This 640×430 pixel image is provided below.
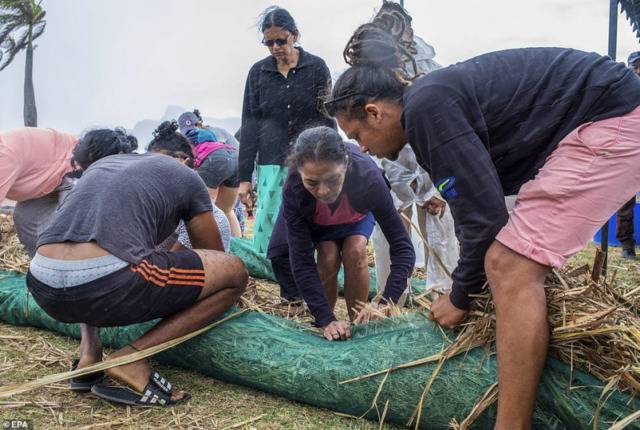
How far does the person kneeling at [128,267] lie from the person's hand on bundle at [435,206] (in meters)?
1.64

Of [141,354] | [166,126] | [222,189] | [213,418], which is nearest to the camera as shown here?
[213,418]

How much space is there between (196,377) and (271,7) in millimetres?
2632

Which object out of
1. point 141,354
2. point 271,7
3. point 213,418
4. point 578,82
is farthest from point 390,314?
point 271,7

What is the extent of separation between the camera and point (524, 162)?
200 centimetres

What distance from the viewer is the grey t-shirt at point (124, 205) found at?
2342 mm

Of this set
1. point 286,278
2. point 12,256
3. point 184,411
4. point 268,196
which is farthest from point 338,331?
point 12,256

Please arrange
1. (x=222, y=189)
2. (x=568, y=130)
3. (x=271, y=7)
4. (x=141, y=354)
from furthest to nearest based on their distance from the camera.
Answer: (x=222, y=189)
(x=271, y=7)
(x=141, y=354)
(x=568, y=130)

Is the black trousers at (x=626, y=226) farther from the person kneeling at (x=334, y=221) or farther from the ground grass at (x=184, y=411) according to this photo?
the ground grass at (x=184, y=411)

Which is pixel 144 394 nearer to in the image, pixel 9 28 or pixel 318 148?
pixel 318 148

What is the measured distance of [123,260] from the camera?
233 cm

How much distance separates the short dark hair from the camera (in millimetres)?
4113

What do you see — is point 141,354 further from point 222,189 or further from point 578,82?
point 222,189

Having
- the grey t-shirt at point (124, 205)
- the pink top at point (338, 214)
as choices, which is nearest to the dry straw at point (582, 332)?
the grey t-shirt at point (124, 205)

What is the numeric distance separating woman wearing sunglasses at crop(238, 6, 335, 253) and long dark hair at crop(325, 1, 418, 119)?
6.38 ft
